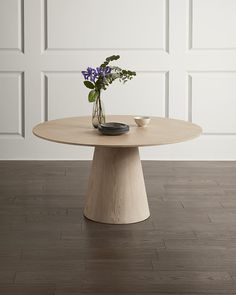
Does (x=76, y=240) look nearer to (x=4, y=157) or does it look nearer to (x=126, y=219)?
(x=126, y=219)

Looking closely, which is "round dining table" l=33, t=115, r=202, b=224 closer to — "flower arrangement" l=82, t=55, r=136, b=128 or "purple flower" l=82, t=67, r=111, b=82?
"flower arrangement" l=82, t=55, r=136, b=128

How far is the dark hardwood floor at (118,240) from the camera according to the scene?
8.21 feet

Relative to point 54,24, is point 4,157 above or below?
below

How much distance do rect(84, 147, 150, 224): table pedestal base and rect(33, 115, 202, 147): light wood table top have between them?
13cm

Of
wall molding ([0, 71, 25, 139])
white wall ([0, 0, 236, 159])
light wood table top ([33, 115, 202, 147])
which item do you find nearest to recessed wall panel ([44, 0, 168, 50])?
white wall ([0, 0, 236, 159])

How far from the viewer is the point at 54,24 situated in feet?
15.5

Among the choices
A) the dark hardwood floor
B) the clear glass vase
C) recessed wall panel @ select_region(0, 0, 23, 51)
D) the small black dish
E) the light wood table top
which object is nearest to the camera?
the dark hardwood floor

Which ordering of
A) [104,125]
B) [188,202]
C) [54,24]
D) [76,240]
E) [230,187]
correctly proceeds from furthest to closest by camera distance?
[54,24], [230,187], [188,202], [104,125], [76,240]

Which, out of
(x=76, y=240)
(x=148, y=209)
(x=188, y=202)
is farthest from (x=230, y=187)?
(x=76, y=240)

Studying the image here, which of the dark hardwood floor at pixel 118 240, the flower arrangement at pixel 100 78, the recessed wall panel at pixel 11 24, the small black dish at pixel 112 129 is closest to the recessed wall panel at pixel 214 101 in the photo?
the dark hardwood floor at pixel 118 240

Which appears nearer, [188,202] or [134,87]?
[188,202]

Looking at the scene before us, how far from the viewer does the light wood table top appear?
2967 mm

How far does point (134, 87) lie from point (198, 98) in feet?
1.64

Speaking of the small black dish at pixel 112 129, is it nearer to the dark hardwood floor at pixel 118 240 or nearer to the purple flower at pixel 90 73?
the purple flower at pixel 90 73
